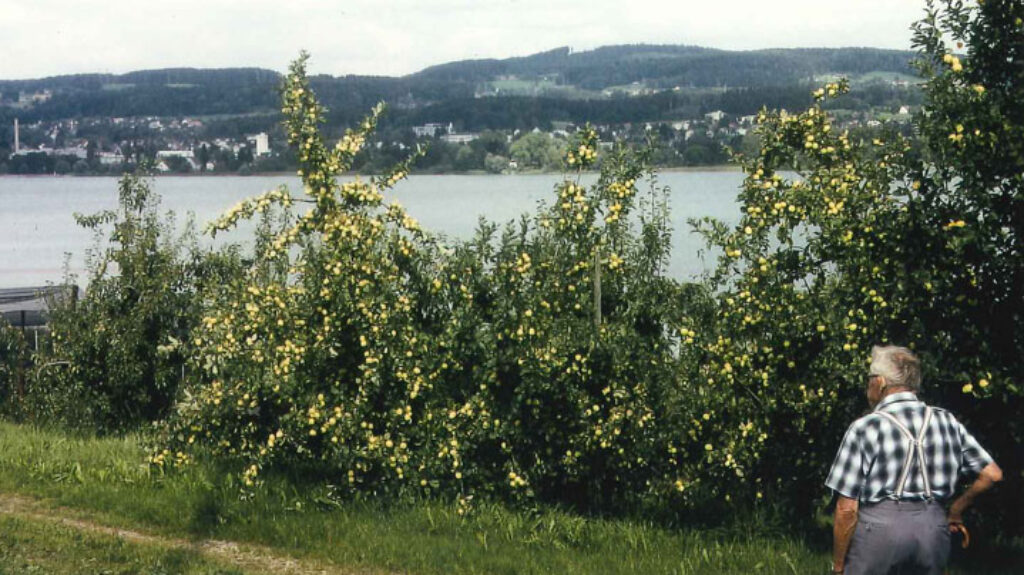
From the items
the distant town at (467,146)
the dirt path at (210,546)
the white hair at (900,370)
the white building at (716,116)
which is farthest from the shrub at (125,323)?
the white hair at (900,370)

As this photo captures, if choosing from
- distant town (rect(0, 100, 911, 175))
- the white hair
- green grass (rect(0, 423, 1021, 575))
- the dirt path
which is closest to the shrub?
distant town (rect(0, 100, 911, 175))

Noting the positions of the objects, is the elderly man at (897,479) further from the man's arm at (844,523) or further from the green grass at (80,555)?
the green grass at (80,555)

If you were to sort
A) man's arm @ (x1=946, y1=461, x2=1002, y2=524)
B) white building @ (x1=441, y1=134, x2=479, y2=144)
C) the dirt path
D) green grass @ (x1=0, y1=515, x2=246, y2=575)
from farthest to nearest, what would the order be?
white building @ (x1=441, y1=134, x2=479, y2=144)
the dirt path
green grass @ (x1=0, y1=515, x2=246, y2=575)
man's arm @ (x1=946, y1=461, x2=1002, y2=524)

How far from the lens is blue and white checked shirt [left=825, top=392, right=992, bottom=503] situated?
217 inches

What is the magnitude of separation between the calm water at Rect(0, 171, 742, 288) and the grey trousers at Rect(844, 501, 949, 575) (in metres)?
4.99

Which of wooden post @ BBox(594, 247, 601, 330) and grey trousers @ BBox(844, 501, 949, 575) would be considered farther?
wooden post @ BBox(594, 247, 601, 330)

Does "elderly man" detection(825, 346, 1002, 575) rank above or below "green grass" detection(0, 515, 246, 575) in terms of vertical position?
above

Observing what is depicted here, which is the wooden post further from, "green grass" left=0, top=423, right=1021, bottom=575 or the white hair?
the white hair

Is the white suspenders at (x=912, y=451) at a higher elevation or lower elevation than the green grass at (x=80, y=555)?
higher

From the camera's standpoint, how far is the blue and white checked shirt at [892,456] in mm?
5512

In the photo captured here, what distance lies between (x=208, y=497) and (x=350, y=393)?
1.74 meters

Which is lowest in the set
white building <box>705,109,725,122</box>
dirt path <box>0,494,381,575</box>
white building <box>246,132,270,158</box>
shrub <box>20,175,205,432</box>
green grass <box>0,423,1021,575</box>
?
dirt path <box>0,494,381,575</box>

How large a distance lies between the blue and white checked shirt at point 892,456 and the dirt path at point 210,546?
4535 millimetres

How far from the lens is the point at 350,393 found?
9.99m
